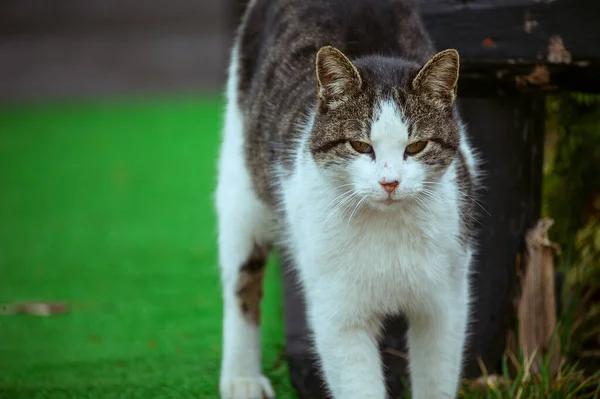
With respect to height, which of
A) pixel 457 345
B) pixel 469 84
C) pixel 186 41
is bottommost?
pixel 457 345

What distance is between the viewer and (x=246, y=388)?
3.91 m

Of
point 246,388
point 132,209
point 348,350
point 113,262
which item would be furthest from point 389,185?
point 132,209

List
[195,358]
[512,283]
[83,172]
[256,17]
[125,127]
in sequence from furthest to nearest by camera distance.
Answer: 1. [125,127]
2. [83,172]
3. [195,358]
4. [256,17]
5. [512,283]

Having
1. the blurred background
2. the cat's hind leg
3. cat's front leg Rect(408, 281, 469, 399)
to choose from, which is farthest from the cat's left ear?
the cat's hind leg

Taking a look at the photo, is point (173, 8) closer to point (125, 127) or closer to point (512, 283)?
point (125, 127)

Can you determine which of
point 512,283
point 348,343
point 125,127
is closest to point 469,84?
point 512,283

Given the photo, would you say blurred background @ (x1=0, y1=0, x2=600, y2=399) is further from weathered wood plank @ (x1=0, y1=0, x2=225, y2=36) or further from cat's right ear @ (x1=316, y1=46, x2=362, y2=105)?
cat's right ear @ (x1=316, y1=46, x2=362, y2=105)

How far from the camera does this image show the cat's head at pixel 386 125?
2846 mm

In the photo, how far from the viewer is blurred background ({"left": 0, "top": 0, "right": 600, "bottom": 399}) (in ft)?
13.2

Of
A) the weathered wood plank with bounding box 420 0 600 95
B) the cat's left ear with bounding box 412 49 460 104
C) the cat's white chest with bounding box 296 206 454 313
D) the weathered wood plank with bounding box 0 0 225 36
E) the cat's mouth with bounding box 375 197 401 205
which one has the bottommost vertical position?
the cat's white chest with bounding box 296 206 454 313

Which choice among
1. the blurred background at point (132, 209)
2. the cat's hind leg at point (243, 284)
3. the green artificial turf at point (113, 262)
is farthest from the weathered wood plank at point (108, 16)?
the cat's hind leg at point (243, 284)

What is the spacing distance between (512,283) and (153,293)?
254 centimetres

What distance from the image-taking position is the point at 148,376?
417cm

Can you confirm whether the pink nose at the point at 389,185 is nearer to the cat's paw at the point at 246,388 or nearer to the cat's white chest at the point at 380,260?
the cat's white chest at the point at 380,260
